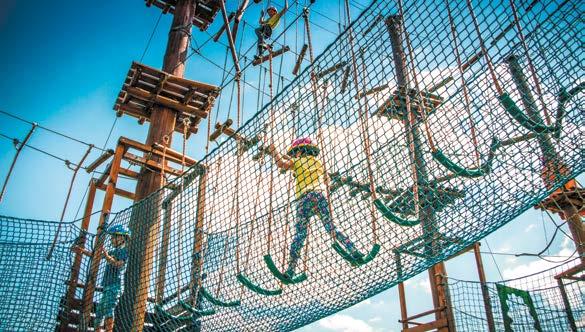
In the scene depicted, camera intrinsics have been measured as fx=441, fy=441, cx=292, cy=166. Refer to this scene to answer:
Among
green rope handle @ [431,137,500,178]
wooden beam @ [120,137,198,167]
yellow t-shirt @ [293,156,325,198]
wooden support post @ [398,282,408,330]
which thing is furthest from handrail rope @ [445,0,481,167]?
wooden support post @ [398,282,408,330]

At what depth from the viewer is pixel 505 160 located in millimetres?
2088

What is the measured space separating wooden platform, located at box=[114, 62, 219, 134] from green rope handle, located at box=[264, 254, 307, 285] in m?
2.46

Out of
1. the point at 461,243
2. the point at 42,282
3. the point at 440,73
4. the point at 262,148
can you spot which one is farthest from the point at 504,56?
the point at 42,282

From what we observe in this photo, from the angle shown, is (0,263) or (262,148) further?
(0,263)

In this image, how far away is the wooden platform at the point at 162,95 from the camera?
14.7ft

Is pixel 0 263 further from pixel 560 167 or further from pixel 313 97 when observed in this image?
pixel 560 167

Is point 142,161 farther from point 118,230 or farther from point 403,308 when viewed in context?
point 403,308

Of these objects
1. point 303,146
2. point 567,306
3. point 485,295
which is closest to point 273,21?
point 303,146

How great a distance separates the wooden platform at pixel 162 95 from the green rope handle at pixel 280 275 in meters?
2.46

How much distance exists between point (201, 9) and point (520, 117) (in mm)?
5000

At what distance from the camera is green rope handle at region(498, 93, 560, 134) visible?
76.6 inches

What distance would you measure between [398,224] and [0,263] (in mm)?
2894

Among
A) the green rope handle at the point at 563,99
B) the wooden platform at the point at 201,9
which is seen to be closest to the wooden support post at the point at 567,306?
the green rope handle at the point at 563,99

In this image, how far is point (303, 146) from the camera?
2873 mm
